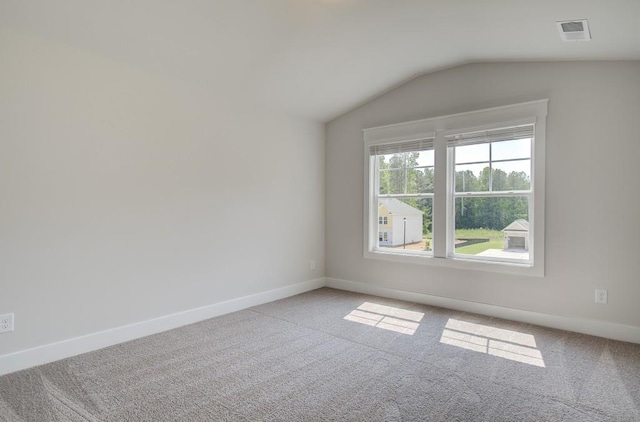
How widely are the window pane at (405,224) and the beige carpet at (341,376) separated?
1.16m

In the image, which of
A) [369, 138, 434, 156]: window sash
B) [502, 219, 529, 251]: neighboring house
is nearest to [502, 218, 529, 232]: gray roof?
[502, 219, 529, 251]: neighboring house

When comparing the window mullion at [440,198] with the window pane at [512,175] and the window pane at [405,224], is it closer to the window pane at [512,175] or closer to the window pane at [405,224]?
the window pane at [405,224]

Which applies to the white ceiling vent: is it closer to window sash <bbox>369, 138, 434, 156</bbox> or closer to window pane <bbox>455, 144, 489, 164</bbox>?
window pane <bbox>455, 144, 489, 164</bbox>

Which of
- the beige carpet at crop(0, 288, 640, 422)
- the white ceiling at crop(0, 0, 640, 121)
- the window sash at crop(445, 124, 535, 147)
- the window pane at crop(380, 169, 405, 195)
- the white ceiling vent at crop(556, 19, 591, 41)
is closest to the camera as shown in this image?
the beige carpet at crop(0, 288, 640, 422)

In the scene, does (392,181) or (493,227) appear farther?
(392,181)

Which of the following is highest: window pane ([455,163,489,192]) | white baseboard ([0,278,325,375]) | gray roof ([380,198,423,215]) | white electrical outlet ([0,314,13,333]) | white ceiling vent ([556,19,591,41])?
white ceiling vent ([556,19,591,41])

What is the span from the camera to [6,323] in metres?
2.51

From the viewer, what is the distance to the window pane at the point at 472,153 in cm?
388

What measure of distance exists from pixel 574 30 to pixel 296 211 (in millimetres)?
3349

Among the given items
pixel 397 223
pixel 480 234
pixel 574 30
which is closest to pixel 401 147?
pixel 397 223

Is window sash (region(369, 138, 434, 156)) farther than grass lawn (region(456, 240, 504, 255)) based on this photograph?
Yes

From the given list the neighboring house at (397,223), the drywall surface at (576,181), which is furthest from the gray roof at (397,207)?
the drywall surface at (576,181)

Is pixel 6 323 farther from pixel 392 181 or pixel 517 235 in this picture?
pixel 517 235

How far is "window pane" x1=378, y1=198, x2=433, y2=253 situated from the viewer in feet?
14.2
